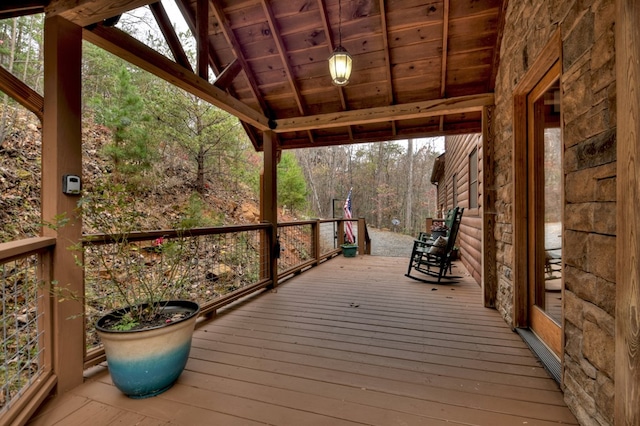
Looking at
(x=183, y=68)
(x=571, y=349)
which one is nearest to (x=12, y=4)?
(x=183, y=68)

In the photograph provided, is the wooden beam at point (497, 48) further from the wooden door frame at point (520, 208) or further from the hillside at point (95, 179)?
the hillside at point (95, 179)

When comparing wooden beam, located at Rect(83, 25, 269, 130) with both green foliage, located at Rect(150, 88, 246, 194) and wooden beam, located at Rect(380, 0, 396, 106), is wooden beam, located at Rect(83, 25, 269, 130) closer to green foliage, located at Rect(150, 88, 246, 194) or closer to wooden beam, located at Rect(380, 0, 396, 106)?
wooden beam, located at Rect(380, 0, 396, 106)

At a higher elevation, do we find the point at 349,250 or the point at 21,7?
the point at 21,7

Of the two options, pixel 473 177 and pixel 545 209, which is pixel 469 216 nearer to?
pixel 473 177

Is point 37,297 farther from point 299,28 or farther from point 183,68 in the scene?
point 299,28

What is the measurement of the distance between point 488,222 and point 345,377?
Result: 94.6 inches

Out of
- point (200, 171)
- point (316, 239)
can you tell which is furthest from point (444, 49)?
point (200, 171)

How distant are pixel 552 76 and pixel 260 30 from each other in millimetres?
2927

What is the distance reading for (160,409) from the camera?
1606 mm

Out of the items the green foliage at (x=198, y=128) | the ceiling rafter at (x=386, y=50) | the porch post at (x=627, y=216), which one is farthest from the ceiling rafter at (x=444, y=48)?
the green foliage at (x=198, y=128)

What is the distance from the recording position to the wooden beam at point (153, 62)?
6.50 feet

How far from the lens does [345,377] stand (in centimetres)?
191

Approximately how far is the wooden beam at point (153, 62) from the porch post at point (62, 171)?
0.21 meters

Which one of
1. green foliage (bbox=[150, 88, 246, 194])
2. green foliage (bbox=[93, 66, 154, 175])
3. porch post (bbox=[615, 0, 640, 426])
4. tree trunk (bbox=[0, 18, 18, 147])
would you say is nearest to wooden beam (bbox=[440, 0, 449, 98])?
porch post (bbox=[615, 0, 640, 426])
